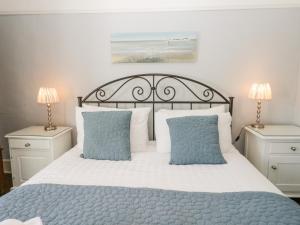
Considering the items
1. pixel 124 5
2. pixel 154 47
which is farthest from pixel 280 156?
pixel 124 5

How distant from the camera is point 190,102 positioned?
259 cm

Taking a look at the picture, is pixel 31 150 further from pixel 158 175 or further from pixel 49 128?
pixel 158 175

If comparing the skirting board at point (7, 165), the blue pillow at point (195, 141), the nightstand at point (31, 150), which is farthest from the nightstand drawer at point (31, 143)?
the blue pillow at point (195, 141)

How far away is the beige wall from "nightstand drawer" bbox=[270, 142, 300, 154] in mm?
443

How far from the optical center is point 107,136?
204 centimetres

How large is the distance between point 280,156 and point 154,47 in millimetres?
1635

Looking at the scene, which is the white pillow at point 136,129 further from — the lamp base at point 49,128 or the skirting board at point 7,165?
the skirting board at point 7,165

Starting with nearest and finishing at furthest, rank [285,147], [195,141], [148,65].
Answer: [195,141]
[285,147]
[148,65]

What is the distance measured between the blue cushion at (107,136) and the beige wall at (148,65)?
0.67 m

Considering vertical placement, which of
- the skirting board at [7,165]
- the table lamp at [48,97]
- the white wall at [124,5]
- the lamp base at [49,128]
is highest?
the white wall at [124,5]

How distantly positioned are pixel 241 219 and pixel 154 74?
68.4 inches

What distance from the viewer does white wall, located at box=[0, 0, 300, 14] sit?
239 centimetres

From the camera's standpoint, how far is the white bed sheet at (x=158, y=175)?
154 cm

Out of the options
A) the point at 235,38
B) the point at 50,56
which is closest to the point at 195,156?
the point at 235,38
